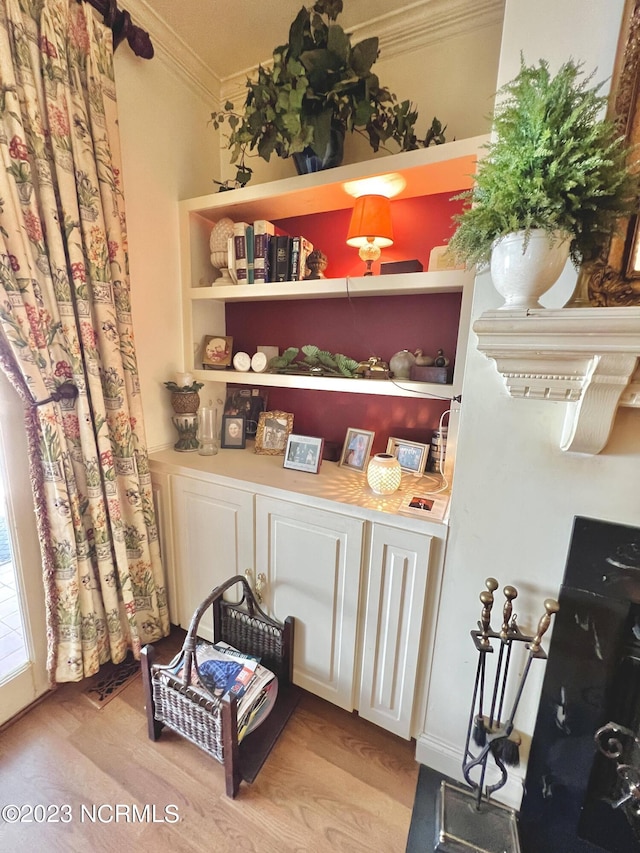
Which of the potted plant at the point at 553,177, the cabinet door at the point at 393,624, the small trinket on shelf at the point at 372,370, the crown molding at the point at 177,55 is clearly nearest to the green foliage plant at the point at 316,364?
the small trinket on shelf at the point at 372,370

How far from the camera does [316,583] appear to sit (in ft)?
4.26

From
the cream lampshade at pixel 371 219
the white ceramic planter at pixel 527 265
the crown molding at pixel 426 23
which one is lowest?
the white ceramic planter at pixel 527 265

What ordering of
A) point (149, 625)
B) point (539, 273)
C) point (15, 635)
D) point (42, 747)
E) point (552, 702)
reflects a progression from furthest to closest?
point (149, 625) < point (15, 635) < point (42, 747) < point (552, 702) < point (539, 273)

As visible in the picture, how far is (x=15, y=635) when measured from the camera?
4.49 ft

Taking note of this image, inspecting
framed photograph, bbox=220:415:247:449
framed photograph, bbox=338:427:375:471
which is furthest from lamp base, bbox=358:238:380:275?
framed photograph, bbox=220:415:247:449

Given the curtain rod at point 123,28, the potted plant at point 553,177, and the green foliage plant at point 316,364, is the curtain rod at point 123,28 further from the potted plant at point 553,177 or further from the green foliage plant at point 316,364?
the potted plant at point 553,177

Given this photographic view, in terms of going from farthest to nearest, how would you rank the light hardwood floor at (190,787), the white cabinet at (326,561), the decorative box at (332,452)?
the decorative box at (332,452)
the white cabinet at (326,561)
the light hardwood floor at (190,787)

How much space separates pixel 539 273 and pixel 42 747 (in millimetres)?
2073

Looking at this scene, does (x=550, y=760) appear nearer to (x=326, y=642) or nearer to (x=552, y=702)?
(x=552, y=702)

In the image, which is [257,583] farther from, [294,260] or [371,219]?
[371,219]

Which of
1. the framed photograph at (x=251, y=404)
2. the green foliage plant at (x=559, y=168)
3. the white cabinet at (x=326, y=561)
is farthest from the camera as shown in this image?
the framed photograph at (x=251, y=404)

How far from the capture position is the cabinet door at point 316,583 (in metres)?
1.24

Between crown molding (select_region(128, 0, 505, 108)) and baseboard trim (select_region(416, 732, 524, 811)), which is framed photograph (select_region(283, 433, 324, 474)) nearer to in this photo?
baseboard trim (select_region(416, 732, 524, 811))

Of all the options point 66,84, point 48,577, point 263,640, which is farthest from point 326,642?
point 66,84
